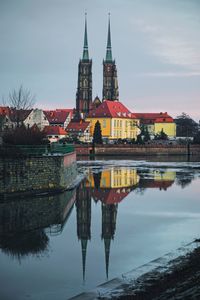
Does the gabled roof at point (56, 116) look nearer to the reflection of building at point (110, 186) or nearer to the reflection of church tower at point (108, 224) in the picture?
the reflection of building at point (110, 186)

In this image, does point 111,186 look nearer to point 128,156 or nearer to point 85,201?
point 85,201

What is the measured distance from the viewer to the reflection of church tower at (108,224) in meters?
19.0

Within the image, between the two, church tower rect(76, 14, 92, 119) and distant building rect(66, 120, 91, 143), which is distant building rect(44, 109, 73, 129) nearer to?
distant building rect(66, 120, 91, 143)

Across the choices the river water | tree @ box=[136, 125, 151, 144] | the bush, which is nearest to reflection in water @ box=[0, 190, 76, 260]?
the river water

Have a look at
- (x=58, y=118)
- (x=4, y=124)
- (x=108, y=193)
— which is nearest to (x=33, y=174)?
(x=108, y=193)

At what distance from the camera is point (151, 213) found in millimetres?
27062

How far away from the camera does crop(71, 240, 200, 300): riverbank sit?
11.8 metres

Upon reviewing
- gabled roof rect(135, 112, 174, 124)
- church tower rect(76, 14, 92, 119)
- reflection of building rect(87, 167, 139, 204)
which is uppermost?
church tower rect(76, 14, 92, 119)

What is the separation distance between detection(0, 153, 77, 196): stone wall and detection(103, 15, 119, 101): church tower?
11478cm

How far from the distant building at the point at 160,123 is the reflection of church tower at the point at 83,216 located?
397 feet

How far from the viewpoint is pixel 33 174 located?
104 feet

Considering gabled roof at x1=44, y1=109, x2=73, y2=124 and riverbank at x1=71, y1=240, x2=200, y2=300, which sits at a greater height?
gabled roof at x1=44, y1=109, x2=73, y2=124

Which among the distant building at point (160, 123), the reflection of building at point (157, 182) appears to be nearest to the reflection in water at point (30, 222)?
the reflection of building at point (157, 182)

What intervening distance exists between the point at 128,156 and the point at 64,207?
72387 millimetres
